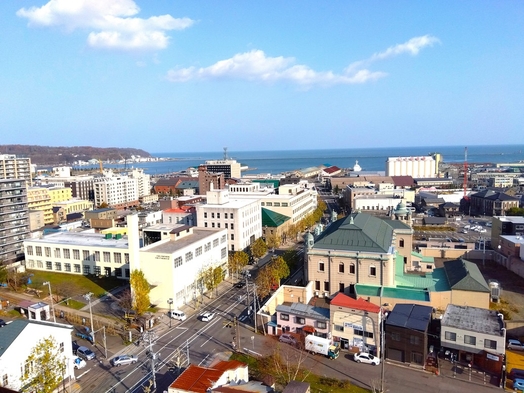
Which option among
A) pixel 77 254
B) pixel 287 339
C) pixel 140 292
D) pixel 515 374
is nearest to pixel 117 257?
pixel 77 254

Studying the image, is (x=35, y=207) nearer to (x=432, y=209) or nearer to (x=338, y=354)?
(x=338, y=354)

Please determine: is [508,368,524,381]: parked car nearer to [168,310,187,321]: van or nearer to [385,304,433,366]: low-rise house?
[385,304,433,366]: low-rise house

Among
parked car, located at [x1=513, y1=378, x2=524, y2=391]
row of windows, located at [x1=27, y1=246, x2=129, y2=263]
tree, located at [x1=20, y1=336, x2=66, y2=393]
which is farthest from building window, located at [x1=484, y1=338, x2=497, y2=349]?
row of windows, located at [x1=27, y1=246, x2=129, y2=263]

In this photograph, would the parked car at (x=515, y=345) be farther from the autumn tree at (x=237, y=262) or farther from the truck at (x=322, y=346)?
the autumn tree at (x=237, y=262)

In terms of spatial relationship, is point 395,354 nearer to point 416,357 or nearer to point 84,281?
point 416,357

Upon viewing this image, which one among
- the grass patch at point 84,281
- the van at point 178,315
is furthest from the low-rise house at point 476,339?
the grass patch at point 84,281
